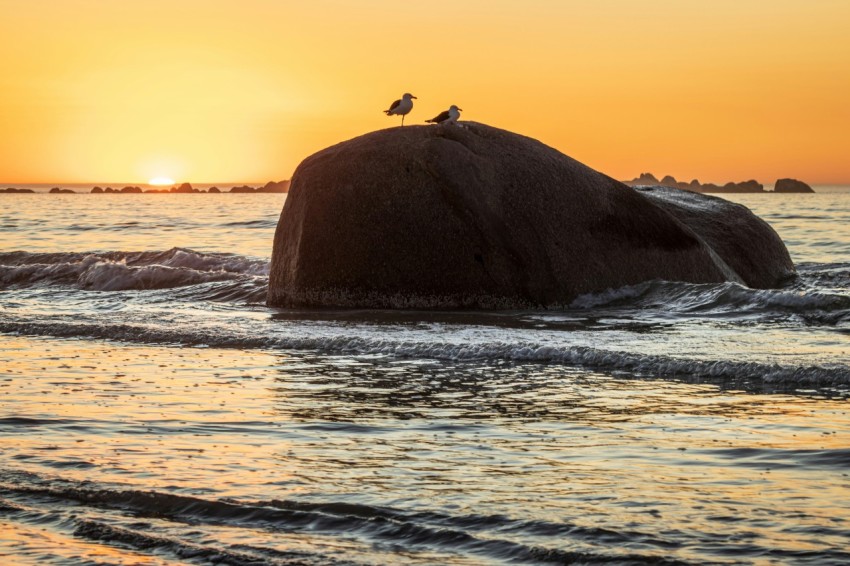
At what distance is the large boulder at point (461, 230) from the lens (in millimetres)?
14320

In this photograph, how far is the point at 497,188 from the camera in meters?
14.7

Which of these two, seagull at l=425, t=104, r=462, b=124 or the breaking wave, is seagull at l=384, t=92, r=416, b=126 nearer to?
seagull at l=425, t=104, r=462, b=124

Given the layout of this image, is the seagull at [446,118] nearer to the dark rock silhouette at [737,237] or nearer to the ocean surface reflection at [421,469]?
the dark rock silhouette at [737,237]

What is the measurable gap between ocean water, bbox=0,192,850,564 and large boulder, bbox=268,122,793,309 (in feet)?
1.95

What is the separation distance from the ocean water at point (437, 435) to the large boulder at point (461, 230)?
60 centimetres

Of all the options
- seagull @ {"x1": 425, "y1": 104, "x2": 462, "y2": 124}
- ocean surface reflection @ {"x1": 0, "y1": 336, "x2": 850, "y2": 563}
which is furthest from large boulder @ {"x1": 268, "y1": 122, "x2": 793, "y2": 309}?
ocean surface reflection @ {"x1": 0, "y1": 336, "x2": 850, "y2": 563}

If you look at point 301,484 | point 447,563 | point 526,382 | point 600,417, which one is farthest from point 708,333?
point 447,563

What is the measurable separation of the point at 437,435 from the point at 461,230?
283 inches

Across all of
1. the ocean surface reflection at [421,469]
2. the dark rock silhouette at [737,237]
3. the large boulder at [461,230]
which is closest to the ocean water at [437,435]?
the ocean surface reflection at [421,469]

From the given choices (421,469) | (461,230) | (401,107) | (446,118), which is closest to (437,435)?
(421,469)

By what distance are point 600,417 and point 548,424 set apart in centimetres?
41

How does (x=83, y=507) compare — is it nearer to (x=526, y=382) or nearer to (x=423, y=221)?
(x=526, y=382)

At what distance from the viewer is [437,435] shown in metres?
7.30

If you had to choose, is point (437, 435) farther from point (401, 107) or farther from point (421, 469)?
point (401, 107)
